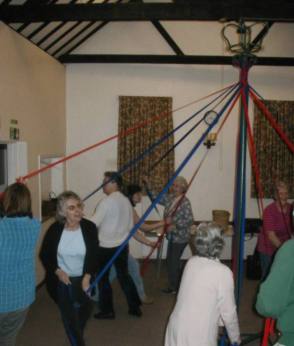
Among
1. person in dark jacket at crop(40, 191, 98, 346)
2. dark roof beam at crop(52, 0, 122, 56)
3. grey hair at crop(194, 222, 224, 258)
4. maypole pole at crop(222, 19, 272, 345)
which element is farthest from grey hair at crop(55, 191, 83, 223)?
dark roof beam at crop(52, 0, 122, 56)

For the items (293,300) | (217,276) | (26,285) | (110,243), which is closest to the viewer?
(293,300)

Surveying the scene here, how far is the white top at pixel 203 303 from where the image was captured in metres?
1.89

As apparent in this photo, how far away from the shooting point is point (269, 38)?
6340mm

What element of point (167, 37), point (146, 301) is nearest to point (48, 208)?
point (146, 301)

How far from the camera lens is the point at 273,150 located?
6.20 meters

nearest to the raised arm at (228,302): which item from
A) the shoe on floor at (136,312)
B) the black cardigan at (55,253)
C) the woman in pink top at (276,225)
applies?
the black cardigan at (55,253)

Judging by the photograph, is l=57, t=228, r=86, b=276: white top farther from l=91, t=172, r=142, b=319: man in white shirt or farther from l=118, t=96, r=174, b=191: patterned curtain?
l=118, t=96, r=174, b=191: patterned curtain

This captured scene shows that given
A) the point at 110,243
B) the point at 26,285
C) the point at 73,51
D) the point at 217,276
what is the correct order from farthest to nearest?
the point at 73,51 → the point at 110,243 → the point at 26,285 → the point at 217,276

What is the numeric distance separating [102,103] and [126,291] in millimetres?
3273

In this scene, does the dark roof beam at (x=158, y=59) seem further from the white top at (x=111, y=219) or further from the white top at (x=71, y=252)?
the white top at (x=71, y=252)

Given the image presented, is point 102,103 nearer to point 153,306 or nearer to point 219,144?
point 219,144

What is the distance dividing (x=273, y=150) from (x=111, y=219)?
354 centimetres

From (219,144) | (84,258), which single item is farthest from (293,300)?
(219,144)

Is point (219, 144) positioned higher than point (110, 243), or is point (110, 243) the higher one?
point (219, 144)
